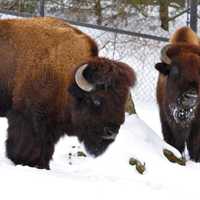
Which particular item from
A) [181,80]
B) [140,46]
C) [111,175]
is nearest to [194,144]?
[181,80]

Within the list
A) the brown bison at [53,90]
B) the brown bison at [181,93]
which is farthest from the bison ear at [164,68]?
the brown bison at [53,90]

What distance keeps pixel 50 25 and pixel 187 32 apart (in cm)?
274

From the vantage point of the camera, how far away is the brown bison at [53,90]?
20.5 feet

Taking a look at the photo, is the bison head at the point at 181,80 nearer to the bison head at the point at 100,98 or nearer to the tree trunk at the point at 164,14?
the bison head at the point at 100,98

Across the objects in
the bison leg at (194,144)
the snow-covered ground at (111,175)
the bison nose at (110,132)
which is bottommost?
the bison leg at (194,144)

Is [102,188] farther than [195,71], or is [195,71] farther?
[195,71]

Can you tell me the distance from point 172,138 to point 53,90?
2796 millimetres

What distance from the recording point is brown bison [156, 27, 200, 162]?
795 cm

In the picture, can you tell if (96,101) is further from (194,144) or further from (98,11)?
(98,11)

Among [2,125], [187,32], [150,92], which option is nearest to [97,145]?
[2,125]

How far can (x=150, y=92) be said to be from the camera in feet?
40.6

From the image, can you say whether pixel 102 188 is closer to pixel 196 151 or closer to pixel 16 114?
pixel 16 114

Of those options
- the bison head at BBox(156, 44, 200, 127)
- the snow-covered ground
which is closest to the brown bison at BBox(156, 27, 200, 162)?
the bison head at BBox(156, 44, 200, 127)

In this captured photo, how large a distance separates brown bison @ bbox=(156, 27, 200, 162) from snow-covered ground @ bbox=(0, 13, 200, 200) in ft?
1.26
